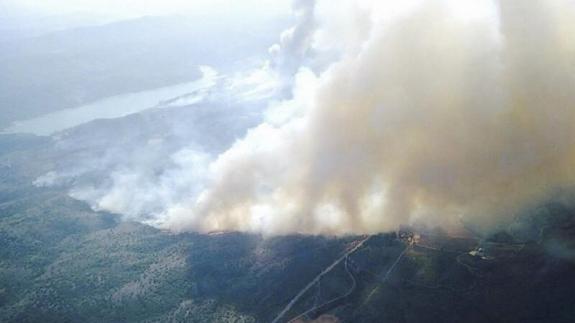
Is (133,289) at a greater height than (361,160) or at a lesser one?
lesser

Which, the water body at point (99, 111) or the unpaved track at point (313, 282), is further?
the water body at point (99, 111)

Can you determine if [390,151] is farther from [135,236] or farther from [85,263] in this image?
[85,263]

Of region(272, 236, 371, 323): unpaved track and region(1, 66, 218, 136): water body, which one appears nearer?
region(272, 236, 371, 323): unpaved track

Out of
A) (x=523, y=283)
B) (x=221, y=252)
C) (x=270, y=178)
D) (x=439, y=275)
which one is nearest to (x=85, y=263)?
(x=221, y=252)

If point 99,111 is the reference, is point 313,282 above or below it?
below

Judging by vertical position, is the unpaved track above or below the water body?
below

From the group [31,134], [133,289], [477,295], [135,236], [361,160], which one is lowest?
[477,295]

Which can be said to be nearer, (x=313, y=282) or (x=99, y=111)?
(x=313, y=282)

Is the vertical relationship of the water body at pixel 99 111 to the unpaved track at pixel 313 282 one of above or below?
above
